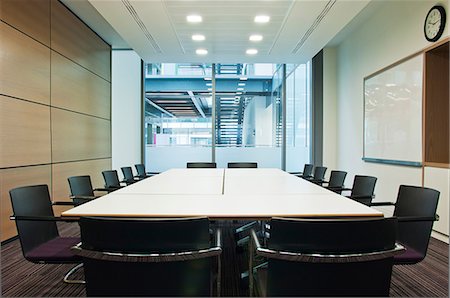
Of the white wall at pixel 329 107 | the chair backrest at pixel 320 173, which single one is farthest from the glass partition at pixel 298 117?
the chair backrest at pixel 320 173

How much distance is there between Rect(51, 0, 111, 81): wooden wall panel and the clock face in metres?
5.07

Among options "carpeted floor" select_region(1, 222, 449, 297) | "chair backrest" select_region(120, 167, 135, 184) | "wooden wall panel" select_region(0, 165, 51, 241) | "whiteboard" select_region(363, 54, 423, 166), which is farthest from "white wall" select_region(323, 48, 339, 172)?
"wooden wall panel" select_region(0, 165, 51, 241)

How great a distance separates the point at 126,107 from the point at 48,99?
2634 mm

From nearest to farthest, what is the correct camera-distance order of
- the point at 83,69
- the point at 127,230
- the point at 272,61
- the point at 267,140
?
the point at 127,230, the point at 83,69, the point at 272,61, the point at 267,140

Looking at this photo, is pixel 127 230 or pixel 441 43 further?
pixel 441 43

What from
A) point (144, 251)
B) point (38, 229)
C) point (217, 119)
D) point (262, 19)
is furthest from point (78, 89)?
point (144, 251)

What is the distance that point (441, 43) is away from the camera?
3.41 metres

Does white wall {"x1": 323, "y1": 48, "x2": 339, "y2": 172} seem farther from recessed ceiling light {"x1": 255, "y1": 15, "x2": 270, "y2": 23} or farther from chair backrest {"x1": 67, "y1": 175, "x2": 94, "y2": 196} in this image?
chair backrest {"x1": 67, "y1": 175, "x2": 94, "y2": 196}

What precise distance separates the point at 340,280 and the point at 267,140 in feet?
19.5

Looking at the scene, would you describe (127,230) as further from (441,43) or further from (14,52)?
(441,43)

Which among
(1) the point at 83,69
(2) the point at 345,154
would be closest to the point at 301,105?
(2) the point at 345,154

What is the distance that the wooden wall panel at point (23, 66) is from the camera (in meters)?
3.24

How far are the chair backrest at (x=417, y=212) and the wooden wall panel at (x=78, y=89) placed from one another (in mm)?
4445

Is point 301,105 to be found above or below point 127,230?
above
